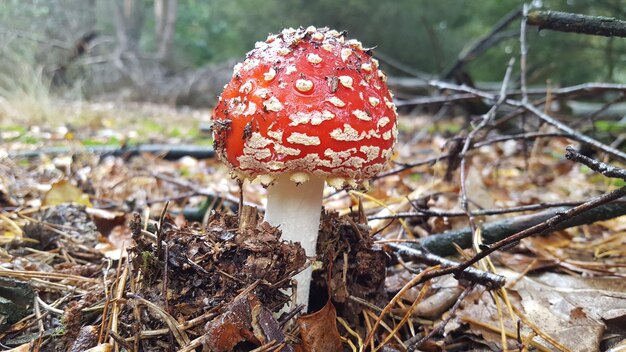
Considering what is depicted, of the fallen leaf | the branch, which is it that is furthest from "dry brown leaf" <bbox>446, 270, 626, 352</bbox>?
the fallen leaf

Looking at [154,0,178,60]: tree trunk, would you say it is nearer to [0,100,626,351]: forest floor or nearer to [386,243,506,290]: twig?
[0,100,626,351]: forest floor

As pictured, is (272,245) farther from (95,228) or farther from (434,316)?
(95,228)

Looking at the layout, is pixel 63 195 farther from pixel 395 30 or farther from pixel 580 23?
pixel 395 30

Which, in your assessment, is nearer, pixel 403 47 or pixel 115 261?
pixel 115 261

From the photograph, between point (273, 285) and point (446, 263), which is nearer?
point (273, 285)

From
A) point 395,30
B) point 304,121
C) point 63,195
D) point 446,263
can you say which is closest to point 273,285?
point 304,121

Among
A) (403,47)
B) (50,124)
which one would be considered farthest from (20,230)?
(403,47)

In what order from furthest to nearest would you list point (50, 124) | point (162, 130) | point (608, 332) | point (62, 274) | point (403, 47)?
point (403, 47) < point (162, 130) < point (50, 124) < point (62, 274) < point (608, 332)
